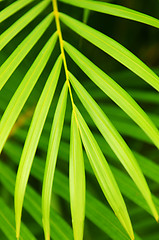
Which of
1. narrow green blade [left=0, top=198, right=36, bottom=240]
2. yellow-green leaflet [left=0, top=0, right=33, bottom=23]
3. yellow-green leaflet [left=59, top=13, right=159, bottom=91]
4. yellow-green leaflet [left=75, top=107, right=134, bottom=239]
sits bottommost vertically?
narrow green blade [left=0, top=198, right=36, bottom=240]

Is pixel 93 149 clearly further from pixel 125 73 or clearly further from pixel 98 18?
pixel 98 18

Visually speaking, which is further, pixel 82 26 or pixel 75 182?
pixel 82 26

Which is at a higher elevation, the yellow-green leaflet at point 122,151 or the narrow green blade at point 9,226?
the yellow-green leaflet at point 122,151

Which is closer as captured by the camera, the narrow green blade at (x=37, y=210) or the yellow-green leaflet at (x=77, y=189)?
the yellow-green leaflet at (x=77, y=189)

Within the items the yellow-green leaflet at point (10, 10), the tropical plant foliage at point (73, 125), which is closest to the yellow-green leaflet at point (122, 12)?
the tropical plant foliage at point (73, 125)

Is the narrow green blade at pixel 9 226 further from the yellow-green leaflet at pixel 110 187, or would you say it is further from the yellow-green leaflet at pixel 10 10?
the yellow-green leaflet at pixel 10 10

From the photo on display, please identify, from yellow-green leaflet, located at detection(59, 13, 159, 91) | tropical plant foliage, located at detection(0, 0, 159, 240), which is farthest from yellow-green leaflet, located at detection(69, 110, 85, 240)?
yellow-green leaflet, located at detection(59, 13, 159, 91)

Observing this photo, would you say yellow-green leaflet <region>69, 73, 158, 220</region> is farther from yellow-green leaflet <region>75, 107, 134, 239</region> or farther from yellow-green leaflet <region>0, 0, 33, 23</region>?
yellow-green leaflet <region>0, 0, 33, 23</region>

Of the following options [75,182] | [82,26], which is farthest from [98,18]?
[75,182]

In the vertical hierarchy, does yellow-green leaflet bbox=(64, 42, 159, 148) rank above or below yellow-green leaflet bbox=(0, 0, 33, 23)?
below

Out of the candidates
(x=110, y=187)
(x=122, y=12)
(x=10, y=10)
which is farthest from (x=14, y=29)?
(x=110, y=187)

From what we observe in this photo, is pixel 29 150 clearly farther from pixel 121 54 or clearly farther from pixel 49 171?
pixel 121 54
